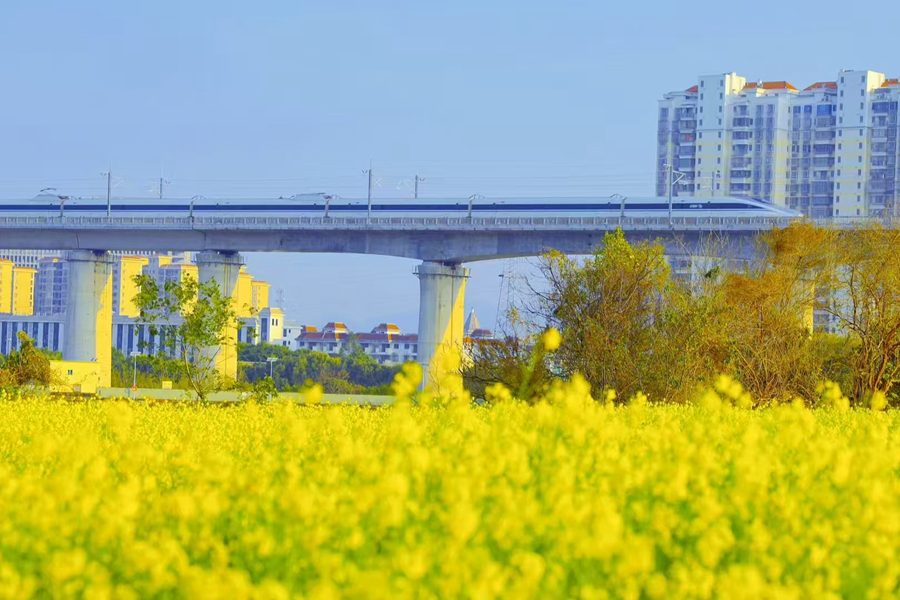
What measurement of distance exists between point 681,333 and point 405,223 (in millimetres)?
42147

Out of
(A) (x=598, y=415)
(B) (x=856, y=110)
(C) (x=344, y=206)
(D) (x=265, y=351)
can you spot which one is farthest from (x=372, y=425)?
(B) (x=856, y=110)

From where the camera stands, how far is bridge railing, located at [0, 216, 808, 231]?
205ft

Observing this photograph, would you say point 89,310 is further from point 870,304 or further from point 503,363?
point 503,363

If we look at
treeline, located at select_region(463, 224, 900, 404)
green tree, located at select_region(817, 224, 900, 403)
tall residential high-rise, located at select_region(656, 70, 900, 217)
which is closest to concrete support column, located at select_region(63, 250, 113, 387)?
green tree, located at select_region(817, 224, 900, 403)

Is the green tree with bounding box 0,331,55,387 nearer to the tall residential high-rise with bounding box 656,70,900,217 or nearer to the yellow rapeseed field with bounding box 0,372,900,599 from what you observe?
the yellow rapeseed field with bounding box 0,372,900,599

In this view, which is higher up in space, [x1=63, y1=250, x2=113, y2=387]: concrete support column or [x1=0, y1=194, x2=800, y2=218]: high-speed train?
[x1=0, y1=194, x2=800, y2=218]: high-speed train

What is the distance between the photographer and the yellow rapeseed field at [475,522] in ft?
14.7

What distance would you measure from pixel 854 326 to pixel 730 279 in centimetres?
369

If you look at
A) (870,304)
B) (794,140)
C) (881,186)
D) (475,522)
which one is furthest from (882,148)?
(475,522)

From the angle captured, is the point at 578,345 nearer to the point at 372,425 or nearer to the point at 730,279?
the point at 730,279

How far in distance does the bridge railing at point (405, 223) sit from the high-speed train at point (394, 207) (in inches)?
19.5

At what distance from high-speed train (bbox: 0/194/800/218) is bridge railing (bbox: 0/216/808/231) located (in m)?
0.50

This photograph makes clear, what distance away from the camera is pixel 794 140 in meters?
134

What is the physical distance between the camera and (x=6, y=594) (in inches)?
171
